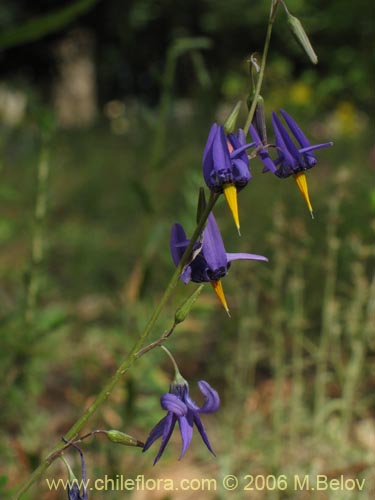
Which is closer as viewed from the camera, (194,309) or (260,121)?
(260,121)

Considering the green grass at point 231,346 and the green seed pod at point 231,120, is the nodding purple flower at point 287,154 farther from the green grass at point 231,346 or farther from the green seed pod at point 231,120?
the green grass at point 231,346

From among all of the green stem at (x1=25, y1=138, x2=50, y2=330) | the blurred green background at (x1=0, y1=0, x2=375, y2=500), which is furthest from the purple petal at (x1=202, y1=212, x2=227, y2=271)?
the green stem at (x1=25, y1=138, x2=50, y2=330)

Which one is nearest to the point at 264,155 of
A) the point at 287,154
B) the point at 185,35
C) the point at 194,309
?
the point at 287,154

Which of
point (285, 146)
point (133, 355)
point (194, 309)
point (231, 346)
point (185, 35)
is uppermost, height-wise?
point (285, 146)

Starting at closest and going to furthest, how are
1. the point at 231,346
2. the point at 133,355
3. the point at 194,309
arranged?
the point at 133,355, the point at 194,309, the point at 231,346

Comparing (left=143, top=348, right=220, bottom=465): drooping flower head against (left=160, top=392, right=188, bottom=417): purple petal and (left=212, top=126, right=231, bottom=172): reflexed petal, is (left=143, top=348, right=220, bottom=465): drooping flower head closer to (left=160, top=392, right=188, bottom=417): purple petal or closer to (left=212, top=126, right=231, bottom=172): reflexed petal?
(left=160, top=392, right=188, bottom=417): purple petal

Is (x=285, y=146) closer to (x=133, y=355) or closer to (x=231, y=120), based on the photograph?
(x=231, y=120)

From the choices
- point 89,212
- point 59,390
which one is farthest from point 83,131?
point 59,390
